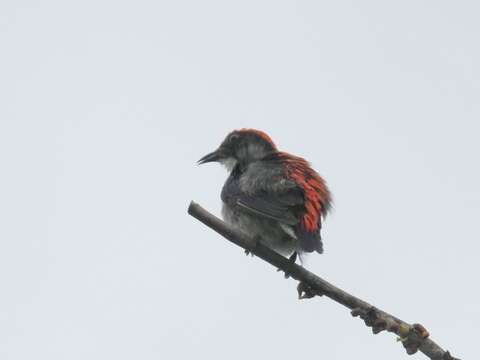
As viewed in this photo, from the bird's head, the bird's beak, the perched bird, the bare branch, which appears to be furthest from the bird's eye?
the bare branch

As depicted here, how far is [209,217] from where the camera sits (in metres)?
4.55

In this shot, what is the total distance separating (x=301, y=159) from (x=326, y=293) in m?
3.62

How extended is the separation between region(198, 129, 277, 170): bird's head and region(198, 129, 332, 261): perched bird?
27cm

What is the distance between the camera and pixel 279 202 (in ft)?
22.9

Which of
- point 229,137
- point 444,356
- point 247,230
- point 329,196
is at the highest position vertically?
point 229,137

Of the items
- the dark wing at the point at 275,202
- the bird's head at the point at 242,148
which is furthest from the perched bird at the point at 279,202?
the bird's head at the point at 242,148

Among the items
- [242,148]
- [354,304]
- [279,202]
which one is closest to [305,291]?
[354,304]

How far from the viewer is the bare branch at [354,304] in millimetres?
3965

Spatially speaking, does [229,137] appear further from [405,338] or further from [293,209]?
[405,338]

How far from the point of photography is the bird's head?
8766 mm

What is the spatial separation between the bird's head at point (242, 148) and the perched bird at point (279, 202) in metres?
0.27

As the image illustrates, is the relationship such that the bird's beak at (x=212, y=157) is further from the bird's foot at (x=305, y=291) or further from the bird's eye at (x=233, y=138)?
the bird's foot at (x=305, y=291)

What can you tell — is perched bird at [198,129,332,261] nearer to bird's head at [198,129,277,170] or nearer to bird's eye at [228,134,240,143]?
bird's head at [198,129,277,170]

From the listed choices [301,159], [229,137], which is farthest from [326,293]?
[229,137]
